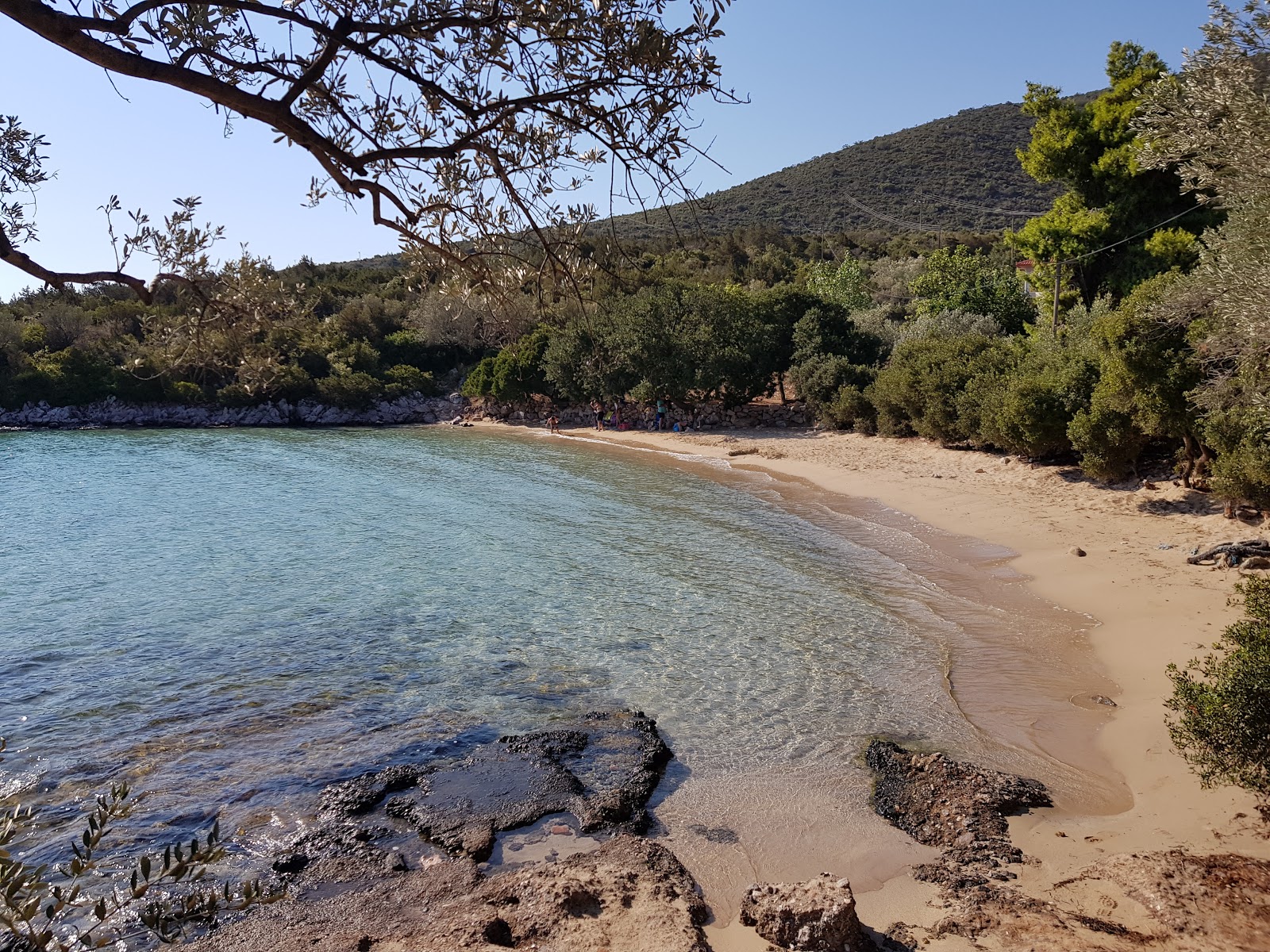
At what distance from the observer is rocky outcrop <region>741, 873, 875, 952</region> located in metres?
4.88

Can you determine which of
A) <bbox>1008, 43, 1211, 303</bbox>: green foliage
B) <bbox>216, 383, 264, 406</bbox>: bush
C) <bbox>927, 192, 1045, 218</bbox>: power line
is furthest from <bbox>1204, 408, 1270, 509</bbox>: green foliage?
<bbox>927, 192, 1045, 218</bbox>: power line

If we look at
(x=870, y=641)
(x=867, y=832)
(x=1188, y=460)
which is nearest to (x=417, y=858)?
(x=867, y=832)

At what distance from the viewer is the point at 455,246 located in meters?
5.30

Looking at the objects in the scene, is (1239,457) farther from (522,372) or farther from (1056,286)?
(522,372)

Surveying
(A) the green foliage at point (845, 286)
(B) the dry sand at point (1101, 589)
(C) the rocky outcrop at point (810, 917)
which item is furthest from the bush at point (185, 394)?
(C) the rocky outcrop at point (810, 917)

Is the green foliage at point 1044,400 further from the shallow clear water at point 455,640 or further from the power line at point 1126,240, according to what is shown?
the power line at point 1126,240

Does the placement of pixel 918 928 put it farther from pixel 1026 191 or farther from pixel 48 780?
pixel 1026 191

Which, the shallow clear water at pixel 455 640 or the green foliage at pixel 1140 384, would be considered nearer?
→ the shallow clear water at pixel 455 640

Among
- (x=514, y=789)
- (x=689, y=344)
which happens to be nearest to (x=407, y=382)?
(x=689, y=344)

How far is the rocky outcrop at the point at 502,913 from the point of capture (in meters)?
5.17

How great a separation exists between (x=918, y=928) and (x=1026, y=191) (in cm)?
8827

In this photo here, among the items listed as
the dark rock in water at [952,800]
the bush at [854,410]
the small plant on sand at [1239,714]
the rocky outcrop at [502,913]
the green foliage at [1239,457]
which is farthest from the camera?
the bush at [854,410]

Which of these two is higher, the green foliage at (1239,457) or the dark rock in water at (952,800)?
the green foliage at (1239,457)

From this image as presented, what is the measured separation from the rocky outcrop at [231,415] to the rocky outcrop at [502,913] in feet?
148
